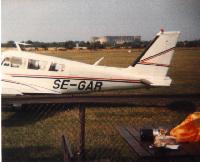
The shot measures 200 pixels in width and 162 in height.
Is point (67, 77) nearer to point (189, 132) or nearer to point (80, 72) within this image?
point (80, 72)

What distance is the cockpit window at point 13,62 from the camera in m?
7.38

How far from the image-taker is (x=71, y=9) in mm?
6047

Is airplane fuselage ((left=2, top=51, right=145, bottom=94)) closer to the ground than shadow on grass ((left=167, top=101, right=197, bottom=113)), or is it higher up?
higher up

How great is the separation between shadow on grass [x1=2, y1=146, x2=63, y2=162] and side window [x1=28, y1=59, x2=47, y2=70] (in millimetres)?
3449

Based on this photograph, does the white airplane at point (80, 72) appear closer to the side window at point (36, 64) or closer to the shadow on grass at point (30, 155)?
the side window at point (36, 64)

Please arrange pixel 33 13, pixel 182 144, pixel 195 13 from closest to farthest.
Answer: pixel 182 144 < pixel 195 13 < pixel 33 13

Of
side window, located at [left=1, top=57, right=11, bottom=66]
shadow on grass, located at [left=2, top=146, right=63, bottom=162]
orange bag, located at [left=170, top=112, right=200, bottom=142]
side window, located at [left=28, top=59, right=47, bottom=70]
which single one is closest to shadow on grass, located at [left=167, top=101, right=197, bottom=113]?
side window, located at [left=28, top=59, right=47, bottom=70]

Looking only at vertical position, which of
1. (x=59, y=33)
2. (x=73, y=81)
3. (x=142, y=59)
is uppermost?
(x=59, y=33)

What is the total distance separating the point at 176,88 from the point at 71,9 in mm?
5444

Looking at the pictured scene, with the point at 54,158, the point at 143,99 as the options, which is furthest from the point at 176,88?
the point at 143,99

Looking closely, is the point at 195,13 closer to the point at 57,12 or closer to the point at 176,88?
the point at 57,12

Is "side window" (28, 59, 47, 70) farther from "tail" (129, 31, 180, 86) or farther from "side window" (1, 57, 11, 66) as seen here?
"tail" (129, 31, 180, 86)

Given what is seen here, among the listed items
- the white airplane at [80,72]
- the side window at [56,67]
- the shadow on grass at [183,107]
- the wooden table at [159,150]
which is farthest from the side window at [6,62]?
the wooden table at [159,150]

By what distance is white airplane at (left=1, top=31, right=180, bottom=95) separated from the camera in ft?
24.2
